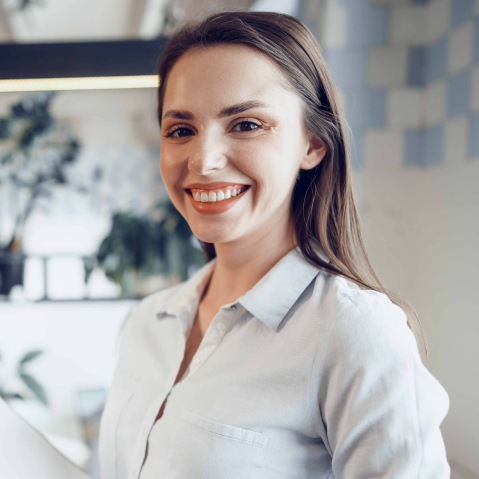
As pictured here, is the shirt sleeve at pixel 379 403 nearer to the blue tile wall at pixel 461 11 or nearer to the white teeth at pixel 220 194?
the white teeth at pixel 220 194

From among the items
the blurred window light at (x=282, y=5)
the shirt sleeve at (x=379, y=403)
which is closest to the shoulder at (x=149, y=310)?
the shirt sleeve at (x=379, y=403)

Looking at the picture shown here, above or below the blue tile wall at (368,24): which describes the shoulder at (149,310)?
below

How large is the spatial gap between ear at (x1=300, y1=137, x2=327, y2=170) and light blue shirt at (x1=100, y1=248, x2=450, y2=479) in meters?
0.18

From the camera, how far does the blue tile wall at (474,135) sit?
1.43 m

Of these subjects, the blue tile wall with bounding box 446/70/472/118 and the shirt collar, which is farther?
the blue tile wall with bounding box 446/70/472/118

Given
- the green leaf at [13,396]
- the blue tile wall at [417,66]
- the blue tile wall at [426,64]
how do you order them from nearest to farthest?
the blue tile wall at [426,64]
the blue tile wall at [417,66]
the green leaf at [13,396]

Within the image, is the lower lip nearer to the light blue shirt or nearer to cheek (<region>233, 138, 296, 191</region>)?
cheek (<region>233, 138, 296, 191</region>)

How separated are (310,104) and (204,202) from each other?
292 millimetres

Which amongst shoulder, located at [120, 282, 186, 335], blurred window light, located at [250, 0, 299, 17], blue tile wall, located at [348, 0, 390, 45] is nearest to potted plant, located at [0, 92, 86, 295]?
blurred window light, located at [250, 0, 299, 17]

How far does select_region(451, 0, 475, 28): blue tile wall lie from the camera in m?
1.49

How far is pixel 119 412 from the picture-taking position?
3.33ft

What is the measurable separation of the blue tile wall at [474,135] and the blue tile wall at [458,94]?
6 centimetres

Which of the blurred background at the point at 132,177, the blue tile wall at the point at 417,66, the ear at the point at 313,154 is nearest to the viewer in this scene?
the ear at the point at 313,154

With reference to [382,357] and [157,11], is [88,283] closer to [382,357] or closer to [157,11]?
[157,11]
